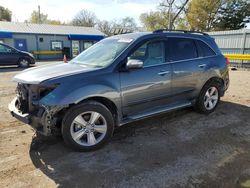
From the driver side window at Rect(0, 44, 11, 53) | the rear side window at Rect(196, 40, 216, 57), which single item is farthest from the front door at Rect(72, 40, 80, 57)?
the rear side window at Rect(196, 40, 216, 57)

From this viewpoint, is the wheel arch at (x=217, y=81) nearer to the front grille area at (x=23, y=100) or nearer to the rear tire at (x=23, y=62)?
the front grille area at (x=23, y=100)

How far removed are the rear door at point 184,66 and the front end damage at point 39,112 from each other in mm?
2345

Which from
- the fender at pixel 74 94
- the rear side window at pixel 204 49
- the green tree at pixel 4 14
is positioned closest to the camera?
the fender at pixel 74 94

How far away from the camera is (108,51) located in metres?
4.34

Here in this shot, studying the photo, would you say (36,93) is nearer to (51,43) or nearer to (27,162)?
(27,162)

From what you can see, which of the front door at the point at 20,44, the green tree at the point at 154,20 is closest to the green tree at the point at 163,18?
the green tree at the point at 154,20

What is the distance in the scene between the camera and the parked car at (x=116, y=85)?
3.43 meters

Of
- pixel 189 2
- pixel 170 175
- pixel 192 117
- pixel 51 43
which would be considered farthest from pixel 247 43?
pixel 189 2

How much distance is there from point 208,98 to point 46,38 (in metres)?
25.2

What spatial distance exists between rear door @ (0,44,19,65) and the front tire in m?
13.2

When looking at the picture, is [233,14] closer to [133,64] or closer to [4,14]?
[133,64]

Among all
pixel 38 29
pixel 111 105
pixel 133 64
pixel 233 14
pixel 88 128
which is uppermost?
pixel 233 14

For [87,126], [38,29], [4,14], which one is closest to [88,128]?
[87,126]

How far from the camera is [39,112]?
3.38 metres
